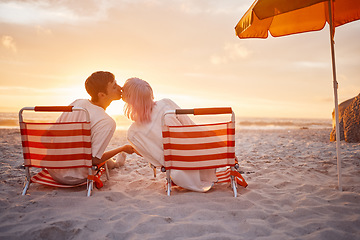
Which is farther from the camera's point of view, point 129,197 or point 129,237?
point 129,197

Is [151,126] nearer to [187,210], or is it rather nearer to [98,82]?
[98,82]

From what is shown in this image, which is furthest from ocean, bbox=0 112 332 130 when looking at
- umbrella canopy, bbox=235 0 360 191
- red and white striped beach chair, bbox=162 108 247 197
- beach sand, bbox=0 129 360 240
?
red and white striped beach chair, bbox=162 108 247 197

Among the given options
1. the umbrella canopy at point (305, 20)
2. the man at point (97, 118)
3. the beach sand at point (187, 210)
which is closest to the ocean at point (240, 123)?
the man at point (97, 118)

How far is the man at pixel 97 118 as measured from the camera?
3.36m

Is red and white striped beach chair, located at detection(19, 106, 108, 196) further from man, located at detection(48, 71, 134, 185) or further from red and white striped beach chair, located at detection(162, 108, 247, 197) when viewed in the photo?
red and white striped beach chair, located at detection(162, 108, 247, 197)

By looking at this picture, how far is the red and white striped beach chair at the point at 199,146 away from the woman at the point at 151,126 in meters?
0.16

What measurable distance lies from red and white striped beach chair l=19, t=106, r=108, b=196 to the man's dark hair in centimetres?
41

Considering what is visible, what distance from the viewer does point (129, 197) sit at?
3.17 meters

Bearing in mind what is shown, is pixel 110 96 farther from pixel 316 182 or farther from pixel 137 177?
pixel 316 182

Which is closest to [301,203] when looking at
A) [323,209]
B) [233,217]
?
[323,209]

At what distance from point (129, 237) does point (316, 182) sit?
2959 millimetres

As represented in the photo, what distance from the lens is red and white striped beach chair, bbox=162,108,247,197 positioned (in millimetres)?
3205

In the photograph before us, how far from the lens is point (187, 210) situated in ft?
8.82

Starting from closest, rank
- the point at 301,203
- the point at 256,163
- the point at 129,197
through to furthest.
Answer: the point at 301,203, the point at 129,197, the point at 256,163
